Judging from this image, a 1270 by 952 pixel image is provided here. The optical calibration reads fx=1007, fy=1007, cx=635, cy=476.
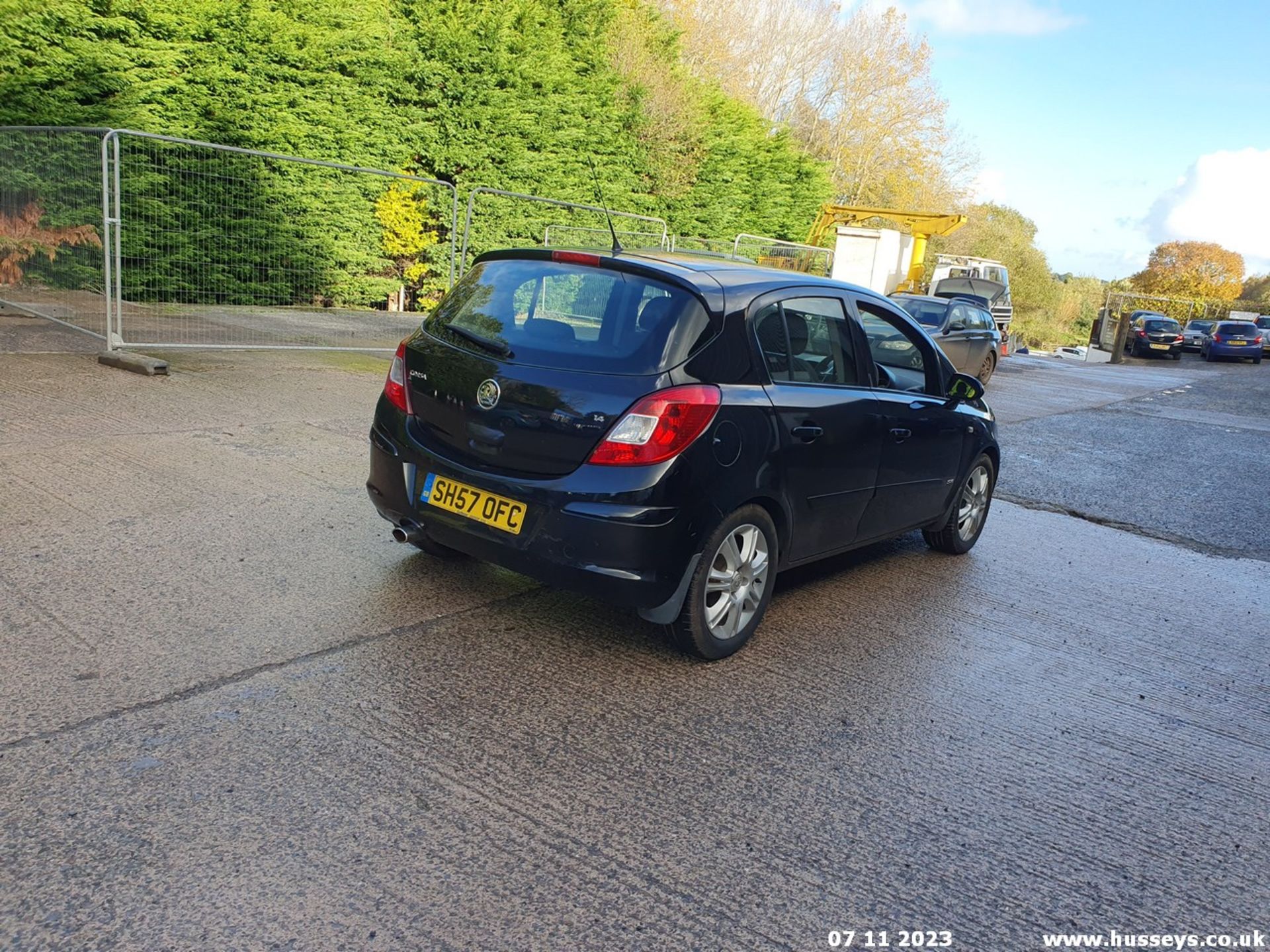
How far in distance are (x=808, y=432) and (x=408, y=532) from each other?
6.07 ft

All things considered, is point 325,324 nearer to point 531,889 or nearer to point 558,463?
point 558,463

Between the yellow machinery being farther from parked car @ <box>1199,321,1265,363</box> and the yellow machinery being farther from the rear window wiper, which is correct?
the rear window wiper

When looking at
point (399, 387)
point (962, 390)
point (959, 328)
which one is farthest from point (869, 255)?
point (399, 387)

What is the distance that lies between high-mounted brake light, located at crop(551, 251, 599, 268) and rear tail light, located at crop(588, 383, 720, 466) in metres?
0.83

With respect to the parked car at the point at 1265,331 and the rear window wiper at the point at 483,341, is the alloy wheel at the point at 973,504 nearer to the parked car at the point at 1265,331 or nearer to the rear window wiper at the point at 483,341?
the rear window wiper at the point at 483,341

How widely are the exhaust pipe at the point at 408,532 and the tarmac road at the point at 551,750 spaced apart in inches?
9.5

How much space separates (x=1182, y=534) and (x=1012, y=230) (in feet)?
174

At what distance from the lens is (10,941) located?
7.45ft

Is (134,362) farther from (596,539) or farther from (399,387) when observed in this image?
(596,539)

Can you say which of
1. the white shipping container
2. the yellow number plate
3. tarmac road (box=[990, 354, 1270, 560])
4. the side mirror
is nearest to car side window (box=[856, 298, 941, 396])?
the side mirror

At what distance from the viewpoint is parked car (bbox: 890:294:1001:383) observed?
16734 mm

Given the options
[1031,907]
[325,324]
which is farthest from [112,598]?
[325,324]

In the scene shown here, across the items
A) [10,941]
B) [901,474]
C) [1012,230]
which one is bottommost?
[10,941]
